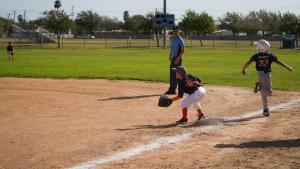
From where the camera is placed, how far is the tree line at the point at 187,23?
61.8m

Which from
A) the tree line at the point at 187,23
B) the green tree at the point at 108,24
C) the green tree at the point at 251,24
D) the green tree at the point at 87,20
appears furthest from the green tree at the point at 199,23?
the green tree at the point at 108,24

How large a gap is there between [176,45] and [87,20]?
11376 centimetres

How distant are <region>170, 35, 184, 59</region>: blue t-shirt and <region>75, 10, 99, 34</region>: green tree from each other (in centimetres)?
11267

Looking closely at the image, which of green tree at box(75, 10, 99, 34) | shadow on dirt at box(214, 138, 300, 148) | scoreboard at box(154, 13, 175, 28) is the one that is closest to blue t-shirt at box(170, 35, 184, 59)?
shadow on dirt at box(214, 138, 300, 148)

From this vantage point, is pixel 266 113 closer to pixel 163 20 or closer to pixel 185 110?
pixel 185 110

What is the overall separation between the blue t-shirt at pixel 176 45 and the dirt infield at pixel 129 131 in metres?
1.29

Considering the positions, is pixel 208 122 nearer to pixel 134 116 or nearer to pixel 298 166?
pixel 134 116

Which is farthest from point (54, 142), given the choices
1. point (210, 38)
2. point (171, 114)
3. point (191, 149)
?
→ point (210, 38)

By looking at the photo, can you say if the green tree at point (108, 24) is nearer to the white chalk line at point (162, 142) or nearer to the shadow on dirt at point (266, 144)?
the white chalk line at point (162, 142)

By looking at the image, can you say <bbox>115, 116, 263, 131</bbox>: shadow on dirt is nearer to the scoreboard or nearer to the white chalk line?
the white chalk line

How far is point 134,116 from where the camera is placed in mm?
9828

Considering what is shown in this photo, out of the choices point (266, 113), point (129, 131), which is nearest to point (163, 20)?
point (266, 113)

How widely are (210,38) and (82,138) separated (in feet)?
312

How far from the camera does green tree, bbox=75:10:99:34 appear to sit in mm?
123938
